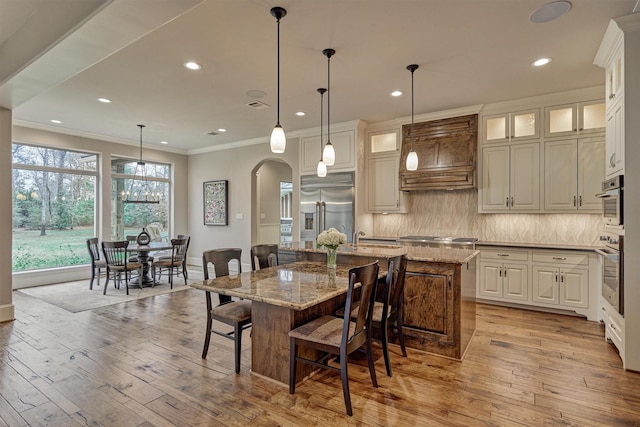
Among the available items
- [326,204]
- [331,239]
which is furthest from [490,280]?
[331,239]

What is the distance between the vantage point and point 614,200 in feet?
9.86

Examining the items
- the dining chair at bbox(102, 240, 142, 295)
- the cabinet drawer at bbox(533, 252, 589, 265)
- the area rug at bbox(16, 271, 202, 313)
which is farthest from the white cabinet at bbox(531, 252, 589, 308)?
the dining chair at bbox(102, 240, 142, 295)

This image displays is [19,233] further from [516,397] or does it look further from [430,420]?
[516,397]

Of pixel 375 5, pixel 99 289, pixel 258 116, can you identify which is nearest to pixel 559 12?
pixel 375 5

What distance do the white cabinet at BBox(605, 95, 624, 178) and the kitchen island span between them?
1471 mm

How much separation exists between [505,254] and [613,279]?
1.51 meters

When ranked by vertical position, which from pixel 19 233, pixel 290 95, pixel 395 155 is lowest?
pixel 19 233

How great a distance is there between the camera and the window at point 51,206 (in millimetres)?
5855

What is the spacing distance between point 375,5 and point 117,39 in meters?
1.90

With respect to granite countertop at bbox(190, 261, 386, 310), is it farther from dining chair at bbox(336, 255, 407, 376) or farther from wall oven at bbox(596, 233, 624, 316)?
wall oven at bbox(596, 233, 624, 316)

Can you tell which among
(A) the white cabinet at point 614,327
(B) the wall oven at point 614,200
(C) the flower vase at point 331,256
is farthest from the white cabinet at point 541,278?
(C) the flower vase at point 331,256

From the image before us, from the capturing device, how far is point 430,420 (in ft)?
6.97

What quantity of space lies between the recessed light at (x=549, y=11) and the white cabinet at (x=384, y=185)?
9.72 ft

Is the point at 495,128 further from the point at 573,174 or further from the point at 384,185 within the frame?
the point at 384,185
